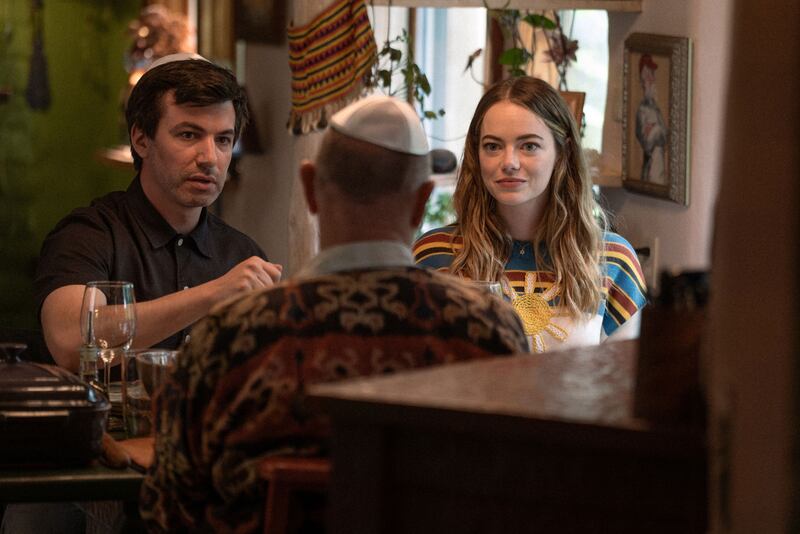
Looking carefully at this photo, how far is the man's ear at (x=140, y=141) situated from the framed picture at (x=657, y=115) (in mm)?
1429

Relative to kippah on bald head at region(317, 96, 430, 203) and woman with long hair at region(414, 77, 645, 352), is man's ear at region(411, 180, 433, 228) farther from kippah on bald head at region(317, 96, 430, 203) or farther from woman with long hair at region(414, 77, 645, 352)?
woman with long hair at region(414, 77, 645, 352)

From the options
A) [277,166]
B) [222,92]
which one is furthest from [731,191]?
[277,166]

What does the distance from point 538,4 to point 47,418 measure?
2431mm

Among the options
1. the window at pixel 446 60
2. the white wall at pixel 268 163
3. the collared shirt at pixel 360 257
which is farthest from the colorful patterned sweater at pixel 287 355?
the white wall at pixel 268 163

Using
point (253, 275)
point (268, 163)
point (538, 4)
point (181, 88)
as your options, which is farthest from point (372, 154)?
point (268, 163)

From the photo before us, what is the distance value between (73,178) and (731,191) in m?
7.05

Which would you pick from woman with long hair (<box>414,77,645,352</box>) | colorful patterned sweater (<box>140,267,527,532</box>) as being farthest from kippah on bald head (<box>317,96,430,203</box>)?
woman with long hair (<box>414,77,645,352</box>)

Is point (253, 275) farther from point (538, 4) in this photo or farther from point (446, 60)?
point (446, 60)

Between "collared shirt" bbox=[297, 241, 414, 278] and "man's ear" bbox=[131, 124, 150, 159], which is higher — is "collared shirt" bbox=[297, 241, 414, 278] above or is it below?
below

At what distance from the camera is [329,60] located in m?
4.31

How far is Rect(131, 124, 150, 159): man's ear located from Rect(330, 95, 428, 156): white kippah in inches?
60.3

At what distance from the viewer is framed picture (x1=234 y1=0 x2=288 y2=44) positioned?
250 inches

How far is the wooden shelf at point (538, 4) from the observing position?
4051 millimetres

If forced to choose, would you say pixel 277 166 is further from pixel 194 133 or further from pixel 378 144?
pixel 378 144
